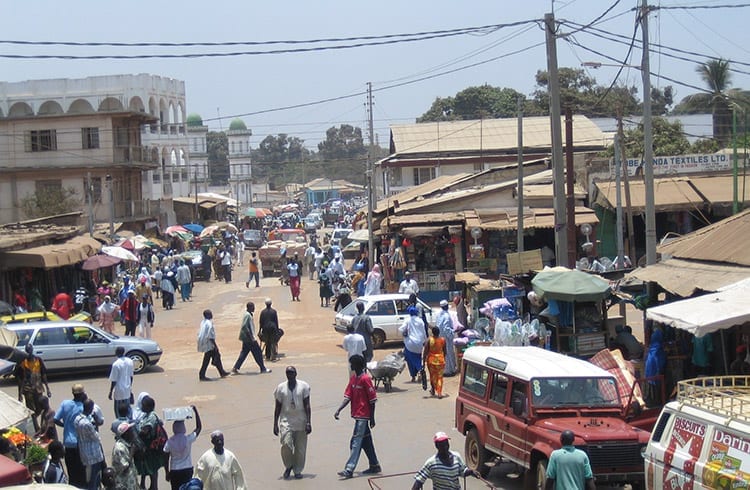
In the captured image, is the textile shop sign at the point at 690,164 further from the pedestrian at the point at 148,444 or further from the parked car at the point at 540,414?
the pedestrian at the point at 148,444

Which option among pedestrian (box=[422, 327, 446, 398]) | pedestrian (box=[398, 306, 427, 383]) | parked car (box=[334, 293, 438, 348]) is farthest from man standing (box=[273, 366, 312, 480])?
parked car (box=[334, 293, 438, 348])

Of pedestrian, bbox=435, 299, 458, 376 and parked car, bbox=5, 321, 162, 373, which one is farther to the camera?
parked car, bbox=5, 321, 162, 373

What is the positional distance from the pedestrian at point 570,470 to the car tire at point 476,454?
284 centimetres

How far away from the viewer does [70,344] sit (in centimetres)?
2066

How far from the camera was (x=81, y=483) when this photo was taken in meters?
12.0

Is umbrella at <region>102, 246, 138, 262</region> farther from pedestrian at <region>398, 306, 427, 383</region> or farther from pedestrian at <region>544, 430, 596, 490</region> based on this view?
pedestrian at <region>544, 430, 596, 490</region>

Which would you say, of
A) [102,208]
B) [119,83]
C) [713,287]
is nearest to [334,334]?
[713,287]

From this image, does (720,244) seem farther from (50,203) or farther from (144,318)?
(50,203)

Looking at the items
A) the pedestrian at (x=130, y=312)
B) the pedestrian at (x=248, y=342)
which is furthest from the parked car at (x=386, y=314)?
the pedestrian at (x=130, y=312)

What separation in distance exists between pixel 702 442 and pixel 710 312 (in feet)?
13.6

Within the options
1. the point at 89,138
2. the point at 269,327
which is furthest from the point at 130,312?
the point at 89,138

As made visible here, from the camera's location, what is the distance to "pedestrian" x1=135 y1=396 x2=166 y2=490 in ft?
36.2

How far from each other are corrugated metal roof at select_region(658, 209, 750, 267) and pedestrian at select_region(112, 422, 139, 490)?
9.69 metres

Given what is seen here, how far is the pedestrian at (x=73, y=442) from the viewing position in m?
11.9
